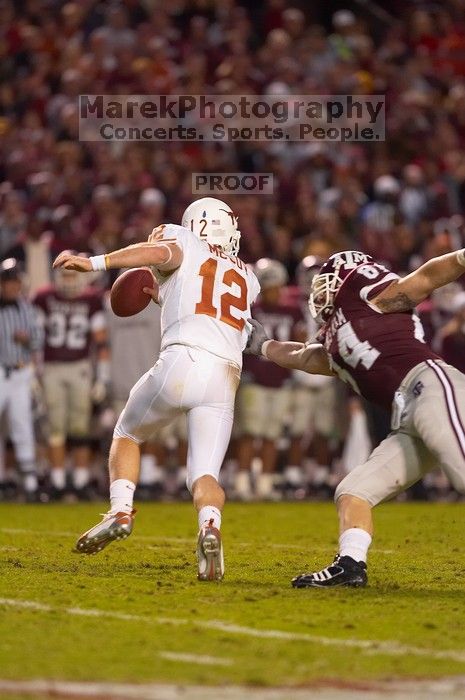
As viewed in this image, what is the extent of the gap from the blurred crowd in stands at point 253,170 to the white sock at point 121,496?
4.35 meters

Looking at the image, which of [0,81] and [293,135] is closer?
[293,135]

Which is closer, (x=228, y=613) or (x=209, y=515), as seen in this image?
(x=228, y=613)

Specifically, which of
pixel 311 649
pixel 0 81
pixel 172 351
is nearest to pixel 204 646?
pixel 311 649

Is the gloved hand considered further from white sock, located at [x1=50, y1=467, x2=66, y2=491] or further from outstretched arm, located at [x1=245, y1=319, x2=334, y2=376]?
white sock, located at [x1=50, y1=467, x2=66, y2=491]

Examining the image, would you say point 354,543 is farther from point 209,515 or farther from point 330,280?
point 330,280

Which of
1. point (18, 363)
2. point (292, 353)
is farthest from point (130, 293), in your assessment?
point (18, 363)

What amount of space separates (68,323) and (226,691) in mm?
8338

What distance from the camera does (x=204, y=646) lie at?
4293 mm

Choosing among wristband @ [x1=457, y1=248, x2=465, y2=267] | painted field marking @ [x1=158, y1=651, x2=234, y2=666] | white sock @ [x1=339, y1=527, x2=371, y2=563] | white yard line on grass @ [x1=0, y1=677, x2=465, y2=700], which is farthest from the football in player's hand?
white yard line on grass @ [x1=0, y1=677, x2=465, y2=700]

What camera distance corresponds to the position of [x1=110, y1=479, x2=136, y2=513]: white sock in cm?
604

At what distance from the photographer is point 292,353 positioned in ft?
20.9

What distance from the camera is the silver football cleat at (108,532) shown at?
5918 millimetres

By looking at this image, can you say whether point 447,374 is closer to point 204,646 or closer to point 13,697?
point 204,646

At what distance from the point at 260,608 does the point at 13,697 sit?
5.45 feet
